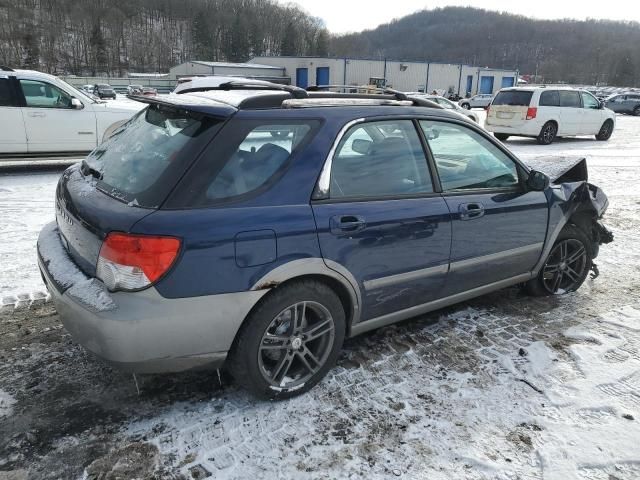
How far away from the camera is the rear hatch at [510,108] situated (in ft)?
48.9

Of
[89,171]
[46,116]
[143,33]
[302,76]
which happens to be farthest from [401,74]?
[143,33]

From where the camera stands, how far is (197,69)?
73.5 metres

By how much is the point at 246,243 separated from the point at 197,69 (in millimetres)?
77377

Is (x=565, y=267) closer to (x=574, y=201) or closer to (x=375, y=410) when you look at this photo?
(x=574, y=201)

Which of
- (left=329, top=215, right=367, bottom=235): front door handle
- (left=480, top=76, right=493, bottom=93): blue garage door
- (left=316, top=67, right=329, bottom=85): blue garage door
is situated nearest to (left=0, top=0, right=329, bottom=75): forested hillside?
(left=316, top=67, right=329, bottom=85): blue garage door

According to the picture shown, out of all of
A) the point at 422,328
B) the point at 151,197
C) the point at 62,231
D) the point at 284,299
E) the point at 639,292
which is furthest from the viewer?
the point at 639,292

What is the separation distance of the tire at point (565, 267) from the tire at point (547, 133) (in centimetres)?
1204

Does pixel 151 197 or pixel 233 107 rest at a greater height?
pixel 233 107

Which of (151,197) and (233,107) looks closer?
(151,197)

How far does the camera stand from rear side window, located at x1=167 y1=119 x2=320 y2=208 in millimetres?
2434

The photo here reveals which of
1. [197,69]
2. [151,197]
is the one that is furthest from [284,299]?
[197,69]

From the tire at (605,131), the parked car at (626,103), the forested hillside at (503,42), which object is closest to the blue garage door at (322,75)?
the parked car at (626,103)

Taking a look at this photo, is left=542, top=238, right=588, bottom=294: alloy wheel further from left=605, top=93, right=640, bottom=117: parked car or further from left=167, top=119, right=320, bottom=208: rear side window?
left=605, top=93, right=640, bottom=117: parked car

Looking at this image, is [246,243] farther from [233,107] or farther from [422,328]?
[422,328]
